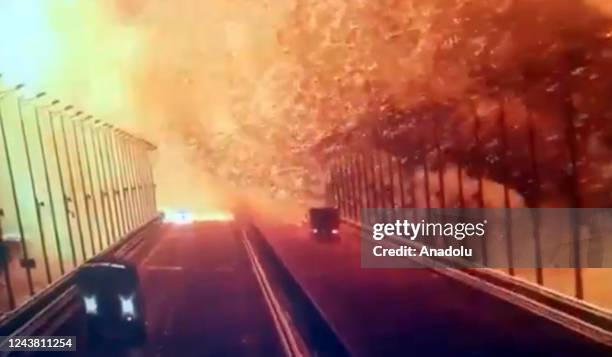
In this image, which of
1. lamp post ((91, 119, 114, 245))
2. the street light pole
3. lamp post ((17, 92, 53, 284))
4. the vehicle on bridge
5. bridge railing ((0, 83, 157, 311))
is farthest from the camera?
lamp post ((91, 119, 114, 245))

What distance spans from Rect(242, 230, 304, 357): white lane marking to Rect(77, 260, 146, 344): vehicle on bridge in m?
0.89

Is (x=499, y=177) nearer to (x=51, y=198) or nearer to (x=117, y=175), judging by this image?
(x=117, y=175)

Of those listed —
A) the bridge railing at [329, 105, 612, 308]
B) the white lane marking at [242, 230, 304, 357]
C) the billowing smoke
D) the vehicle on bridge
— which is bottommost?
the white lane marking at [242, 230, 304, 357]

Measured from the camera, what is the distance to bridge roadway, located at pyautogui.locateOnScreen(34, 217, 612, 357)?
470cm

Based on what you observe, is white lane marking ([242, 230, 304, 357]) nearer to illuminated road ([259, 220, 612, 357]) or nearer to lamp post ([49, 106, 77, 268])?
illuminated road ([259, 220, 612, 357])

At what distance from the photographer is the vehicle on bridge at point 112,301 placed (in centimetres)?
459

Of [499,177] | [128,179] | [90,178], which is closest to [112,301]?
[128,179]

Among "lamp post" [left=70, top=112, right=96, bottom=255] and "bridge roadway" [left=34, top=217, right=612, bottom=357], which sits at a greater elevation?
"lamp post" [left=70, top=112, right=96, bottom=255]

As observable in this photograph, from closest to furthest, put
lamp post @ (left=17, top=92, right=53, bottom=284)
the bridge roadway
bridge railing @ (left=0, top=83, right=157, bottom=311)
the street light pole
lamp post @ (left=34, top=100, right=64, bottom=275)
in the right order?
the bridge roadway < lamp post @ (left=17, top=92, right=53, bottom=284) < bridge railing @ (left=0, top=83, right=157, bottom=311) < the street light pole < lamp post @ (left=34, top=100, right=64, bottom=275)

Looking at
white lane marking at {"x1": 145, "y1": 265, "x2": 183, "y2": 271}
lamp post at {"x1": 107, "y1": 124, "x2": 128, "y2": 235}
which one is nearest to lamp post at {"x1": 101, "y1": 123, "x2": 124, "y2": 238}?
lamp post at {"x1": 107, "y1": 124, "x2": 128, "y2": 235}

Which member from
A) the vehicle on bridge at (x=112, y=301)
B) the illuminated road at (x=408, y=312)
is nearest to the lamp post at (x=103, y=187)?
the illuminated road at (x=408, y=312)

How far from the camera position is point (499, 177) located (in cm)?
557

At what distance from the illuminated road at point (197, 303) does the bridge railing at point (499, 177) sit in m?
0.75

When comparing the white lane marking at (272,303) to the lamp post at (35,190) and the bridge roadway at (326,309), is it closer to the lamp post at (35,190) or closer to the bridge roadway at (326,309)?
the bridge roadway at (326,309)
